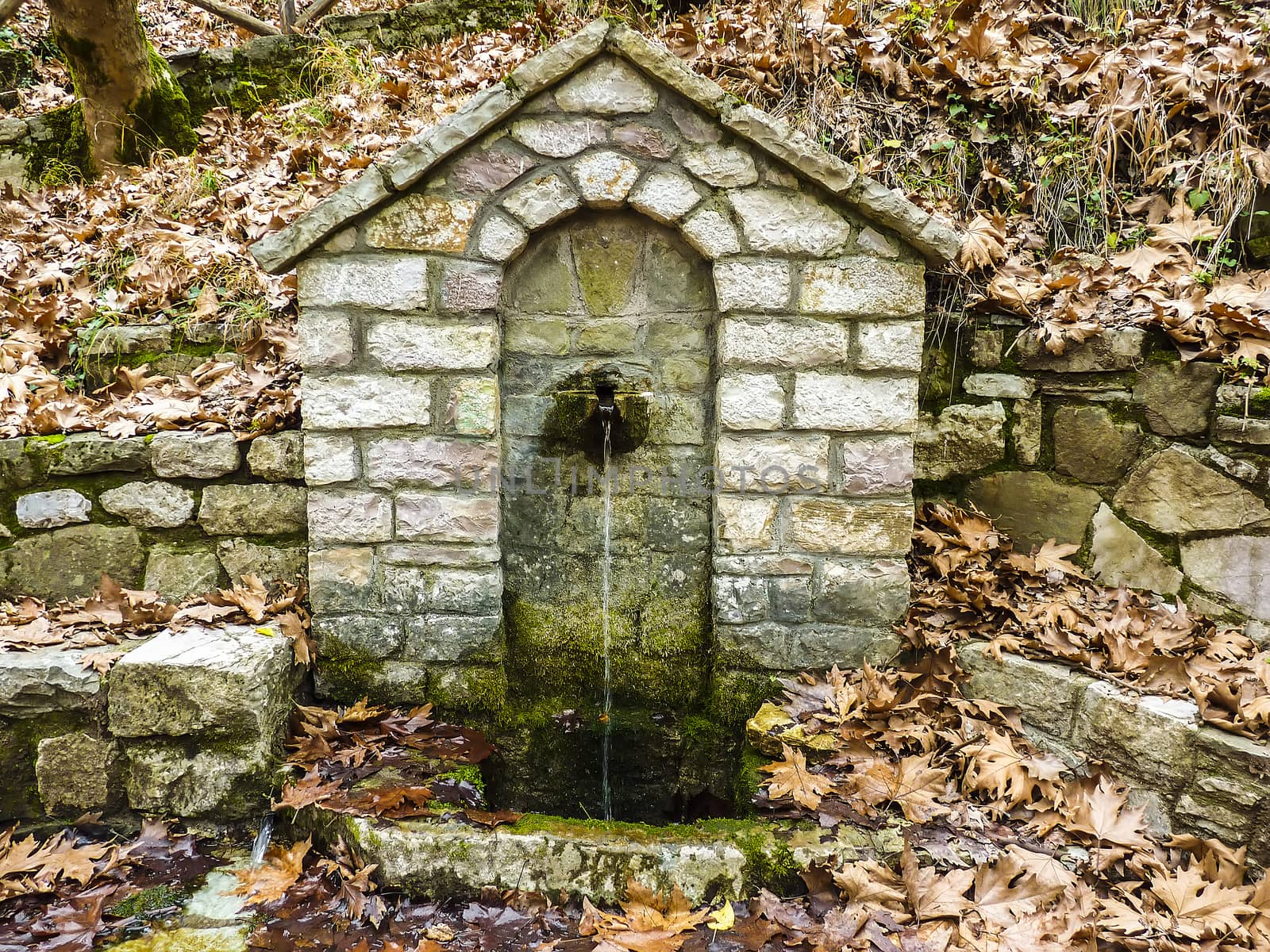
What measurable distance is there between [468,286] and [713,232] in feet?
3.11

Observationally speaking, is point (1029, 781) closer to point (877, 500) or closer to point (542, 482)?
point (877, 500)

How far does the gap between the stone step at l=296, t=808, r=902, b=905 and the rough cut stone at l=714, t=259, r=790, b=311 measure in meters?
1.83

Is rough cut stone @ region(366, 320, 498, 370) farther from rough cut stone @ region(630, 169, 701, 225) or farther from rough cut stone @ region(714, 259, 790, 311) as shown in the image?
rough cut stone @ region(714, 259, 790, 311)

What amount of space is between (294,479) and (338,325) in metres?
0.74

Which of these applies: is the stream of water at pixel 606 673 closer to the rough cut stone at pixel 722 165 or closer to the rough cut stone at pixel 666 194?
the rough cut stone at pixel 666 194

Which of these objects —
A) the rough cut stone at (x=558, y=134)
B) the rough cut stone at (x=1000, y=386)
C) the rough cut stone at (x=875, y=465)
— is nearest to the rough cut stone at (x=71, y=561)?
the rough cut stone at (x=558, y=134)

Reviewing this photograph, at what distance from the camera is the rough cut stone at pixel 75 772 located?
2648mm

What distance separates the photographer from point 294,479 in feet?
10.5

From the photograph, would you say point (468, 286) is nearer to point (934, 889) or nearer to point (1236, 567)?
point (934, 889)

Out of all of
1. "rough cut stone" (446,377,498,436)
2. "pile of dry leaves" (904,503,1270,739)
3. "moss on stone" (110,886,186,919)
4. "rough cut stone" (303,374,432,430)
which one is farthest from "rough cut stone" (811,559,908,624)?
"moss on stone" (110,886,186,919)

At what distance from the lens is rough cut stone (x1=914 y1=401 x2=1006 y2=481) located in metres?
3.41

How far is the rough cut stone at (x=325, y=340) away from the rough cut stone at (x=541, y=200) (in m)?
0.76

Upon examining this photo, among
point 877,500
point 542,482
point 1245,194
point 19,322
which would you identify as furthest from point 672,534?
point 19,322

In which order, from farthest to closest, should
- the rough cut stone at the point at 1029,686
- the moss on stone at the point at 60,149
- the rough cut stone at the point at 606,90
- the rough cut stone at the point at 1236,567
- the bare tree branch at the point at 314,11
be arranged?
the bare tree branch at the point at 314,11
the moss on stone at the point at 60,149
the rough cut stone at the point at 1236,567
the rough cut stone at the point at 606,90
the rough cut stone at the point at 1029,686
